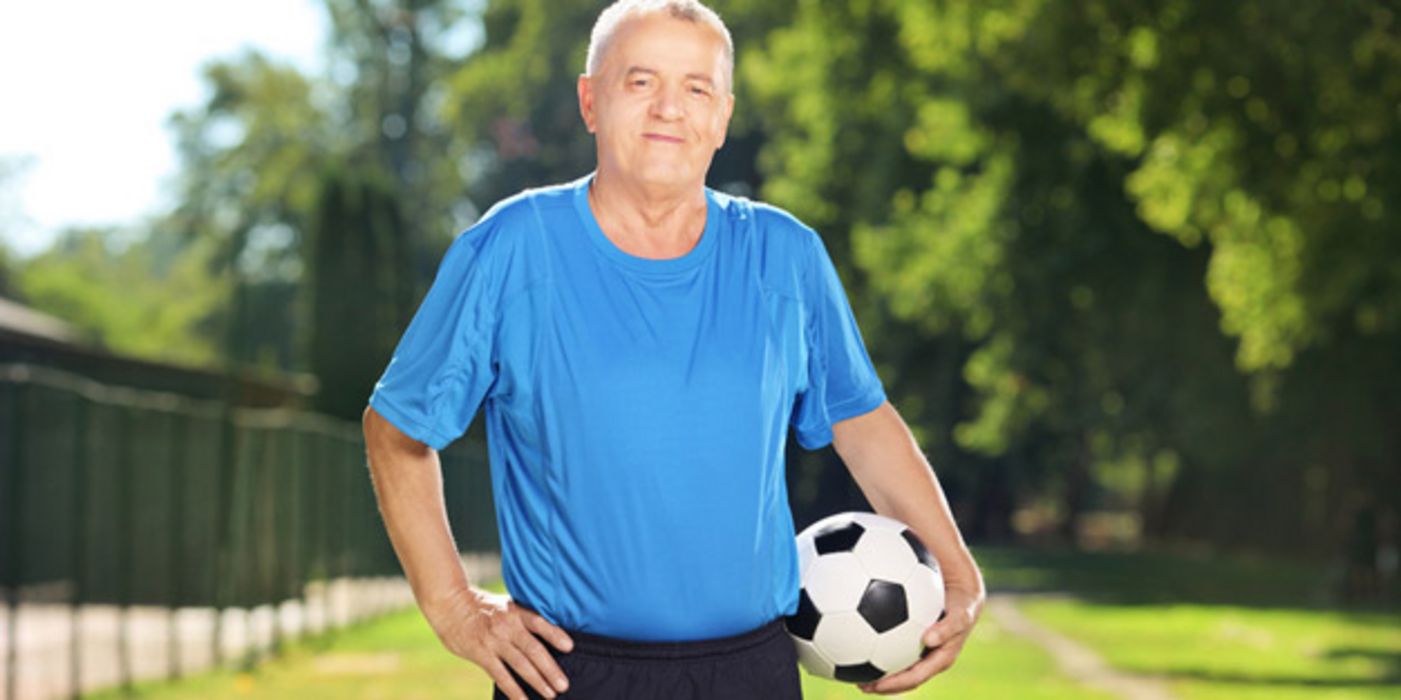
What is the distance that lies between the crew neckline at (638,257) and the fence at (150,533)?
9.09 meters

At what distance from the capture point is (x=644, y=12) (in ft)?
13.6

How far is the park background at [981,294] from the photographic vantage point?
62.6 feet

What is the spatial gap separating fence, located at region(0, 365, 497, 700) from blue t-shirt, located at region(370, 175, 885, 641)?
29.7ft

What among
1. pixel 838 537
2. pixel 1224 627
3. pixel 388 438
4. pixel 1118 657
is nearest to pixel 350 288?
pixel 1224 627

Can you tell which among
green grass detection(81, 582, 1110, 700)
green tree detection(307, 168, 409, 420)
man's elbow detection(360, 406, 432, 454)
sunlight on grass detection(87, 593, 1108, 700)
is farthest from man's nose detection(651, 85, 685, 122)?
green tree detection(307, 168, 409, 420)

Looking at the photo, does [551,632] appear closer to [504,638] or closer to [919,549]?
[504,638]

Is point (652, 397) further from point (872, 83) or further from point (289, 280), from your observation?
point (289, 280)

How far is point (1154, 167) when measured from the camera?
79.0 ft

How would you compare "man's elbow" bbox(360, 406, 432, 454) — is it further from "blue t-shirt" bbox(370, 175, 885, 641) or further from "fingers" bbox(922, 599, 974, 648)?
"fingers" bbox(922, 599, 974, 648)

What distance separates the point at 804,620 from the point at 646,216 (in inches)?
35.8

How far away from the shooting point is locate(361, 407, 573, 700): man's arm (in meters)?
4.08

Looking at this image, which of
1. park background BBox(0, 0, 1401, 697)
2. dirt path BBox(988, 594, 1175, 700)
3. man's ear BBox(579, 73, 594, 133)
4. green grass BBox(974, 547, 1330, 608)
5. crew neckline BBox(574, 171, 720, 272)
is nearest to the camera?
crew neckline BBox(574, 171, 720, 272)

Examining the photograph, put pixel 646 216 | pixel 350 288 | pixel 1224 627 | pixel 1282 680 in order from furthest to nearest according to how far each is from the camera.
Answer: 1. pixel 350 288
2. pixel 1224 627
3. pixel 1282 680
4. pixel 646 216

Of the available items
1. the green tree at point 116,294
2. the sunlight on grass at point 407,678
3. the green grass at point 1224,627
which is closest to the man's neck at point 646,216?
the sunlight on grass at point 407,678
